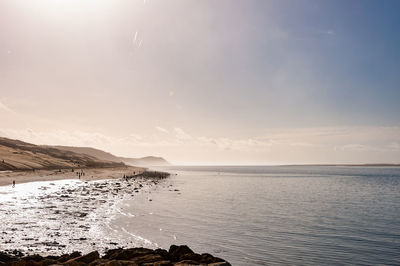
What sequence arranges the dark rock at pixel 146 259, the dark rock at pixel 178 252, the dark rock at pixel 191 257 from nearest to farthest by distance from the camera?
the dark rock at pixel 146 259, the dark rock at pixel 191 257, the dark rock at pixel 178 252

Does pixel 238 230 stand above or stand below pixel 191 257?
below

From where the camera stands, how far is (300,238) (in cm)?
2538

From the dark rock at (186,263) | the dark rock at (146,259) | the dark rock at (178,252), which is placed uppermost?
the dark rock at (186,263)

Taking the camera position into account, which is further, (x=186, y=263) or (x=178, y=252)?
(x=178, y=252)

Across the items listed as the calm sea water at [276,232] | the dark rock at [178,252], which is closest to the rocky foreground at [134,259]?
the dark rock at [178,252]

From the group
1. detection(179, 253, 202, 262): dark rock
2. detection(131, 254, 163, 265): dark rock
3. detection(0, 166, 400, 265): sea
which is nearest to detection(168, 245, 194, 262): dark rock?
detection(179, 253, 202, 262): dark rock

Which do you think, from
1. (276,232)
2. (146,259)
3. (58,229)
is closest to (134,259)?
(146,259)

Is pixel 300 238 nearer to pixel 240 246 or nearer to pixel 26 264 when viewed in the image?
pixel 240 246

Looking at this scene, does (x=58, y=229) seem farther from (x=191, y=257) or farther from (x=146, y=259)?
(x=191, y=257)

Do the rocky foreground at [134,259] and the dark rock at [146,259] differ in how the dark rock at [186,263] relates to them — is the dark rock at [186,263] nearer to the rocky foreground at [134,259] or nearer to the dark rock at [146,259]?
the rocky foreground at [134,259]

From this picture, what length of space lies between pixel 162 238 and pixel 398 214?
36180 mm

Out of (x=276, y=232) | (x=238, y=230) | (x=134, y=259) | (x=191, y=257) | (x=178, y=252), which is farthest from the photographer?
(x=238, y=230)

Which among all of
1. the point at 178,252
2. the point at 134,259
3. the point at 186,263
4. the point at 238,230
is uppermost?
the point at 186,263

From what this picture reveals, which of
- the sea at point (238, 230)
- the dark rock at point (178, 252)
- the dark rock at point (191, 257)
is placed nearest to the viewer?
the dark rock at point (191, 257)
